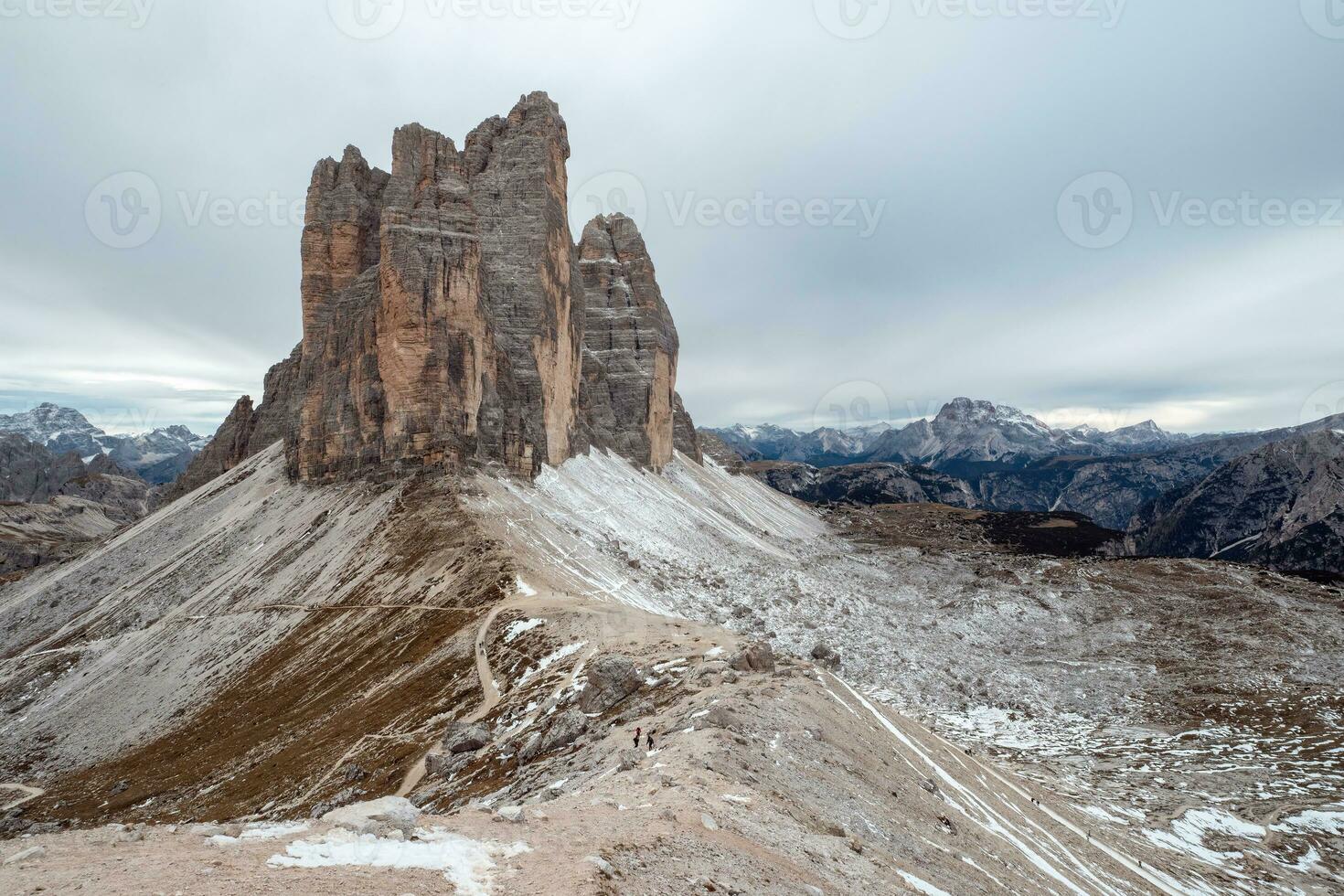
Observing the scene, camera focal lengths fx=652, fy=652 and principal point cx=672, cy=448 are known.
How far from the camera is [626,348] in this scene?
320 ft

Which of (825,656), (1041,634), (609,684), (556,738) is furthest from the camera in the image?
(1041,634)

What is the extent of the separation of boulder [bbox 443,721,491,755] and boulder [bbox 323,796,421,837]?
8.39 m

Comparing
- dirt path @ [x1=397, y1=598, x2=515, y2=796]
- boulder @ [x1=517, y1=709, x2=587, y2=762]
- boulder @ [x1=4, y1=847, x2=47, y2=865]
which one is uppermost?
boulder @ [x1=4, y1=847, x2=47, y2=865]

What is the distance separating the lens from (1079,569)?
6719 cm

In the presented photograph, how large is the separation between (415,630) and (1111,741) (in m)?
33.0

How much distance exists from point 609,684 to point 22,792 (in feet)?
99.2

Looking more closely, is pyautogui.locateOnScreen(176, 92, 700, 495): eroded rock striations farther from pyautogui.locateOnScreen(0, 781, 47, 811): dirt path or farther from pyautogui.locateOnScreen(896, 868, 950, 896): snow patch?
pyautogui.locateOnScreen(896, 868, 950, 896): snow patch

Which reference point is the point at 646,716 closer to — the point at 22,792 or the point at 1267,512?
the point at 22,792

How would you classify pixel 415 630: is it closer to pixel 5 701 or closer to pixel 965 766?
pixel 965 766

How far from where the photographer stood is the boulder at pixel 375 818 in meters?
9.76

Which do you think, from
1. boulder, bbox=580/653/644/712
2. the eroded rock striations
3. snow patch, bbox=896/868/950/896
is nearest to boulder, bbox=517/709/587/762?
boulder, bbox=580/653/644/712

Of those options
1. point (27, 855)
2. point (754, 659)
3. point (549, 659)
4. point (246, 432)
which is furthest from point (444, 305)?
point (246, 432)

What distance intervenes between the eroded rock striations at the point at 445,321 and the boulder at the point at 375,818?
44.5 metres

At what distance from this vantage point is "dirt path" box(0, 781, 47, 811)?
27.7 meters
